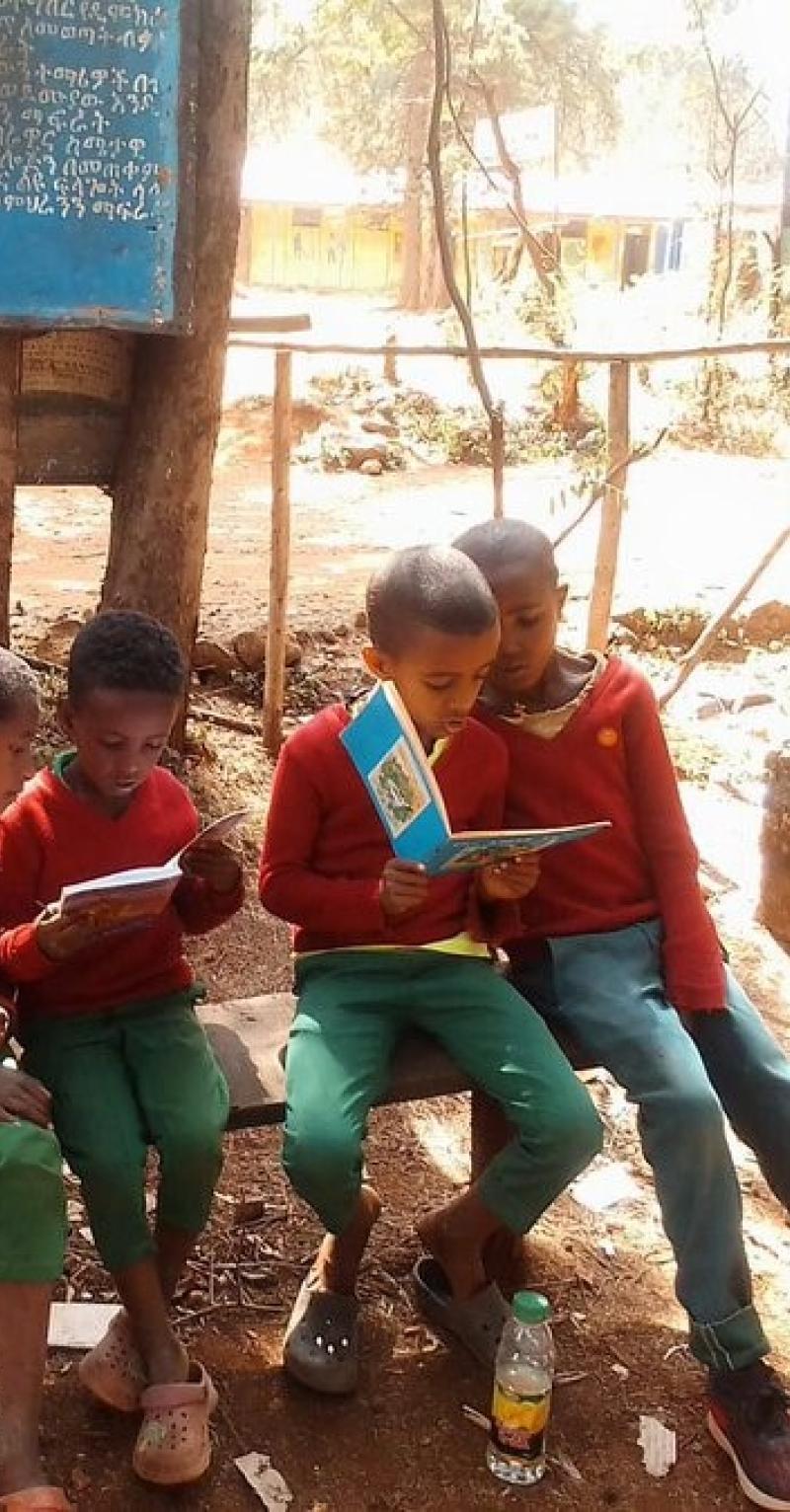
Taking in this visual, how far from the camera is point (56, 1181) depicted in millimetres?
2111

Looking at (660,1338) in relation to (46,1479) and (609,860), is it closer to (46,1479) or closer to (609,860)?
(609,860)

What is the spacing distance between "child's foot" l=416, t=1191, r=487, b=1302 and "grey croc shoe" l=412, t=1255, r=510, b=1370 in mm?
21

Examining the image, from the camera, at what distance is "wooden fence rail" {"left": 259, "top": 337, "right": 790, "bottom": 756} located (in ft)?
17.8

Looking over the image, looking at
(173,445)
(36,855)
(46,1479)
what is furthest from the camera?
(173,445)

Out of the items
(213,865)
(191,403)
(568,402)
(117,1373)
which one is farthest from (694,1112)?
(568,402)

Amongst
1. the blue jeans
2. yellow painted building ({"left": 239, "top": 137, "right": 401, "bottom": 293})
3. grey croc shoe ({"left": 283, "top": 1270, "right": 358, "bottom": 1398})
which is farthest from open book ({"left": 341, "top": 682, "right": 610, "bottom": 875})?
yellow painted building ({"left": 239, "top": 137, "right": 401, "bottom": 293})

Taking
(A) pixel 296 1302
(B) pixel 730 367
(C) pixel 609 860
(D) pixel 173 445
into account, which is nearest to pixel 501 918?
(C) pixel 609 860

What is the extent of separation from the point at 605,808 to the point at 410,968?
18.5 inches

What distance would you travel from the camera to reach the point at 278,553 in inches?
231

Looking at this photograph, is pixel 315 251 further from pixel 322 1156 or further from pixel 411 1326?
pixel 322 1156

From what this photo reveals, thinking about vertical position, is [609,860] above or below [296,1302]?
above

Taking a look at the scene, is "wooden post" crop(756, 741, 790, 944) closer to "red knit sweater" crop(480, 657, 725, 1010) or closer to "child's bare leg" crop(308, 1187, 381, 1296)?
"red knit sweater" crop(480, 657, 725, 1010)

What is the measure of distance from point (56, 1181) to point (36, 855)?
1.75 feet

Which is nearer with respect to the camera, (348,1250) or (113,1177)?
(113,1177)
